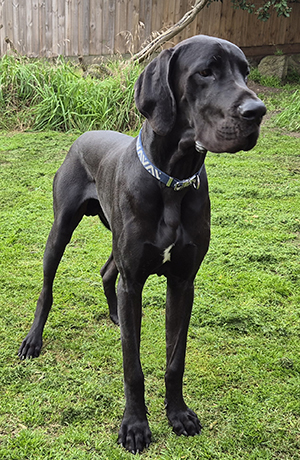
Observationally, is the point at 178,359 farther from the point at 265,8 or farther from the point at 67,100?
the point at 265,8

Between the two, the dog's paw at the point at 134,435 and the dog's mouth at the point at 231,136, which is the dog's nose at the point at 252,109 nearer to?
the dog's mouth at the point at 231,136

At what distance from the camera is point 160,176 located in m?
2.11

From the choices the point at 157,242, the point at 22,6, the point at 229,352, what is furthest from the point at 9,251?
the point at 22,6

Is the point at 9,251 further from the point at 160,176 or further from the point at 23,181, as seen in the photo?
the point at 160,176

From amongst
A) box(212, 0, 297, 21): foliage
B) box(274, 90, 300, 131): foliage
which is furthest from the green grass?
box(212, 0, 297, 21): foliage

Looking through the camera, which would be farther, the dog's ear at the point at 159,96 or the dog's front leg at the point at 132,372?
Result: the dog's front leg at the point at 132,372

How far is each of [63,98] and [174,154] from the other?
5695mm

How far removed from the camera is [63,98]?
737 centimetres

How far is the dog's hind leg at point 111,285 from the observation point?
318 centimetres

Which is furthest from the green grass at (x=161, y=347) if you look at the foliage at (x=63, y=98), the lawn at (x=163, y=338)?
the foliage at (x=63, y=98)

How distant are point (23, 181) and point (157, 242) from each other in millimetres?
3984

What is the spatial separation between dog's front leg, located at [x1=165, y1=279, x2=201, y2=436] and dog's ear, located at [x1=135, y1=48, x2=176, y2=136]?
30.4 inches

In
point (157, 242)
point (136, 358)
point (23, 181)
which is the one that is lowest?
point (23, 181)

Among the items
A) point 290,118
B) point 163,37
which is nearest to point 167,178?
point 290,118
